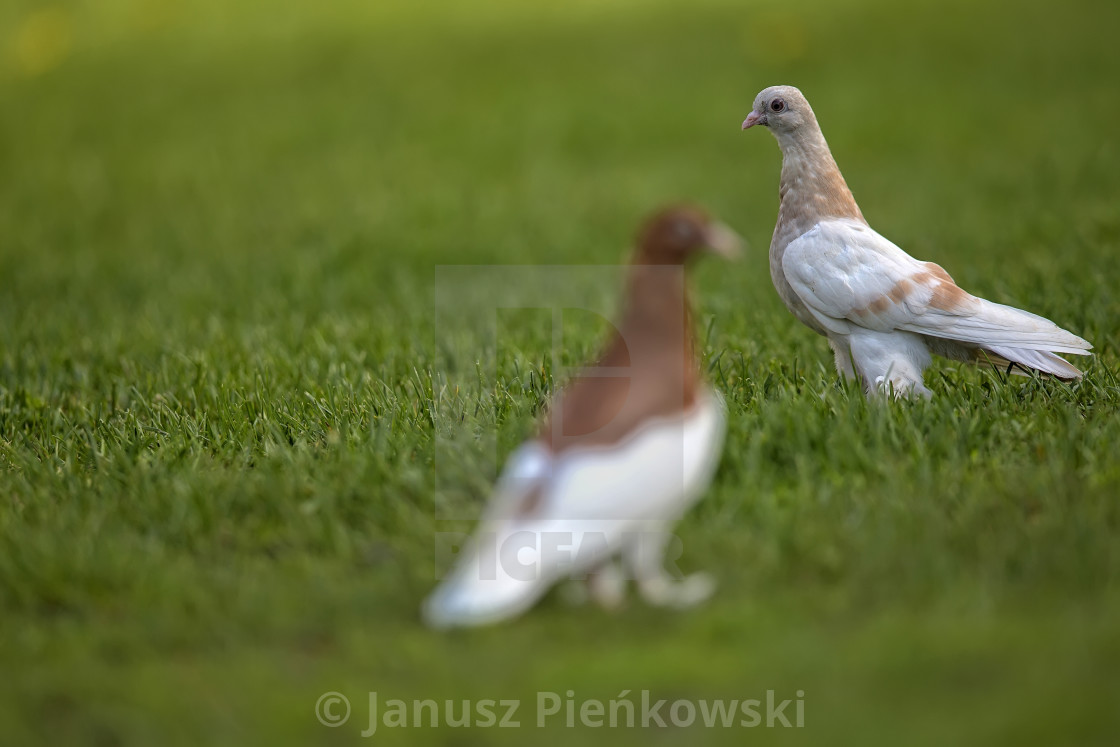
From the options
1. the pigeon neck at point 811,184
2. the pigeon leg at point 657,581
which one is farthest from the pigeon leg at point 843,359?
the pigeon leg at point 657,581

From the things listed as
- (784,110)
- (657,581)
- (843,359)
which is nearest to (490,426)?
(657,581)

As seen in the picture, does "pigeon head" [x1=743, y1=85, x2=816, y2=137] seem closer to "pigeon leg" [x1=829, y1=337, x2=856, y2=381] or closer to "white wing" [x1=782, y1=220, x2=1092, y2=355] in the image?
"white wing" [x1=782, y1=220, x2=1092, y2=355]

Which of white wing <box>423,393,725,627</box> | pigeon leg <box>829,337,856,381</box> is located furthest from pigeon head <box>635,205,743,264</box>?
pigeon leg <box>829,337,856,381</box>

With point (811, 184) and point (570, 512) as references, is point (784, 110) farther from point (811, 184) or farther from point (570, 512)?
point (570, 512)

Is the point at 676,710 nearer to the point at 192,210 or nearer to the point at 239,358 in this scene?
the point at 239,358

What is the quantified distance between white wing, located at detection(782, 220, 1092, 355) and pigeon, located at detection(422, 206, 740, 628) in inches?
59.1

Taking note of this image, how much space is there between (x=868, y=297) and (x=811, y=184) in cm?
57

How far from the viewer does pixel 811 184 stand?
4.40m

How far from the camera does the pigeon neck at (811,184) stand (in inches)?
173

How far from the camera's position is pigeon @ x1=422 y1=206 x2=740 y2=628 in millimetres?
2594

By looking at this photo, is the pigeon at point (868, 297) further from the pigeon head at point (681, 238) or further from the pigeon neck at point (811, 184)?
the pigeon head at point (681, 238)

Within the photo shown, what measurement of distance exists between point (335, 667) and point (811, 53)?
43.8 ft

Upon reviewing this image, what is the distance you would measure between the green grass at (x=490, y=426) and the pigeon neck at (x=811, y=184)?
712 millimetres

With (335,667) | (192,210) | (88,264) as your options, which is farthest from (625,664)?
(192,210)
